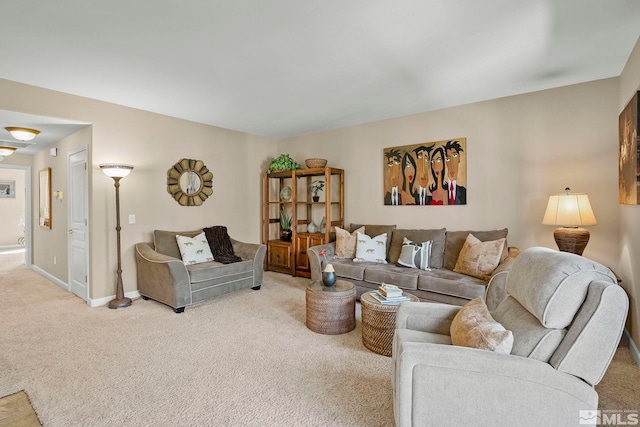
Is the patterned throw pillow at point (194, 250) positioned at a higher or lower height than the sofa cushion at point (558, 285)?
lower

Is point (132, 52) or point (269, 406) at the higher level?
point (132, 52)

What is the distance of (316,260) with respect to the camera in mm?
4160

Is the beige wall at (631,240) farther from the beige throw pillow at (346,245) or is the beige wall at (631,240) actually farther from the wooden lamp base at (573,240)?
the beige throw pillow at (346,245)

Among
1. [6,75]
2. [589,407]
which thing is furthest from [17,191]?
[589,407]

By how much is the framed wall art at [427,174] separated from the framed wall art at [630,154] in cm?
149

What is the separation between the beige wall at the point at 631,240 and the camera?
8.11ft

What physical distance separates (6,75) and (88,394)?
3154 millimetres

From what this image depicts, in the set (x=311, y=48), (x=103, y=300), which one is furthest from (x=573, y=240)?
(x=103, y=300)

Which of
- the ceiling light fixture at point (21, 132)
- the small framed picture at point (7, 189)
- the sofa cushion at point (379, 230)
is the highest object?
the ceiling light fixture at point (21, 132)

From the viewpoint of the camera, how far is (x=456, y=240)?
387 cm

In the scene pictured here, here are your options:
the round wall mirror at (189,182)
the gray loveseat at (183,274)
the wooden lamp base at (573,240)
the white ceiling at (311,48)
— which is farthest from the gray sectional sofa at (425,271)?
the round wall mirror at (189,182)

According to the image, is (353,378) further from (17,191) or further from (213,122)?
(17,191)

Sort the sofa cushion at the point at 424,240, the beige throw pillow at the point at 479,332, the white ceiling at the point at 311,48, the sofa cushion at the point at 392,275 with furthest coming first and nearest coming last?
the sofa cushion at the point at 424,240 → the sofa cushion at the point at 392,275 → the white ceiling at the point at 311,48 → the beige throw pillow at the point at 479,332

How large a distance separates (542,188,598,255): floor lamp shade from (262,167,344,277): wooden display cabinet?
285cm
